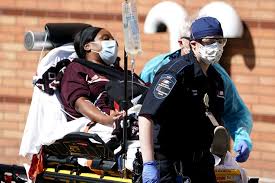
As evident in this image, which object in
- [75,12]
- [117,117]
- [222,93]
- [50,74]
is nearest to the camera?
[222,93]

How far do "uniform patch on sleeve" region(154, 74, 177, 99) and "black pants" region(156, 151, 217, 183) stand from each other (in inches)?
15.5

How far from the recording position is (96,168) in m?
6.48

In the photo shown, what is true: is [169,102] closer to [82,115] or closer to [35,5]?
[82,115]

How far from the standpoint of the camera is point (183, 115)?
577 centimetres

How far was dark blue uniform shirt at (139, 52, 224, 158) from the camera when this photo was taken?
5.65m

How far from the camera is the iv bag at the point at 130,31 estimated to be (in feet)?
19.9

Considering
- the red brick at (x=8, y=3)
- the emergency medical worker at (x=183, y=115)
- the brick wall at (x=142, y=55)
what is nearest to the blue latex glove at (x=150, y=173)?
the emergency medical worker at (x=183, y=115)

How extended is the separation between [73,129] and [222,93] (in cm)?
119

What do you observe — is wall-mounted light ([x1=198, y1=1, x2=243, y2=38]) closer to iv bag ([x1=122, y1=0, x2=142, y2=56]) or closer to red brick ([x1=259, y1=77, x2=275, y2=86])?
red brick ([x1=259, y1=77, x2=275, y2=86])

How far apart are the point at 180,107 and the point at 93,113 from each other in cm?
115

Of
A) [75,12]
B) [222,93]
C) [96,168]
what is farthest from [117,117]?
[75,12]

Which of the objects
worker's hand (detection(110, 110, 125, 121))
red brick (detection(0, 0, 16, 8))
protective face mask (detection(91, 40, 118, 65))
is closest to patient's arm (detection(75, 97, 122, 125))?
worker's hand (detection(110, 110, 125, 121))

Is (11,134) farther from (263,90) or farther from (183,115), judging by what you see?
(183,115)

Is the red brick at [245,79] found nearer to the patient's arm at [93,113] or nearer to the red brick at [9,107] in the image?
the red brick at [9,107]
